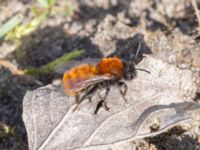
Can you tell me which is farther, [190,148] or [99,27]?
[99,27]

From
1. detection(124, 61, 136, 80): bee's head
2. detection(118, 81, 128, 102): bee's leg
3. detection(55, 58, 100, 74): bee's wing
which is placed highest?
detection(55, 58, 100, 74): bee's wing

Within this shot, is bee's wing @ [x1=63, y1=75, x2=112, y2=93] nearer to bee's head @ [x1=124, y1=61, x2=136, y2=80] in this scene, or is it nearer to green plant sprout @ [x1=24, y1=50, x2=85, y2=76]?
bee's head @ [x1=124, y1=61, x2=136, y2=80]

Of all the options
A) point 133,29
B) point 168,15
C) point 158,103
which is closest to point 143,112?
point 158,103

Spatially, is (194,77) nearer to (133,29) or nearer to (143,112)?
(143,112)

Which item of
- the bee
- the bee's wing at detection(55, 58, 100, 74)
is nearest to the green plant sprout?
the bee's wing at detection(55, 58, 100, 74)

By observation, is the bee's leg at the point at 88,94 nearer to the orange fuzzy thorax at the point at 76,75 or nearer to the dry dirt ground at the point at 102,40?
the orange fuzzy thorax at the point at 76,75

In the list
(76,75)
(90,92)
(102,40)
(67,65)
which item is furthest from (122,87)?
(102,40)
